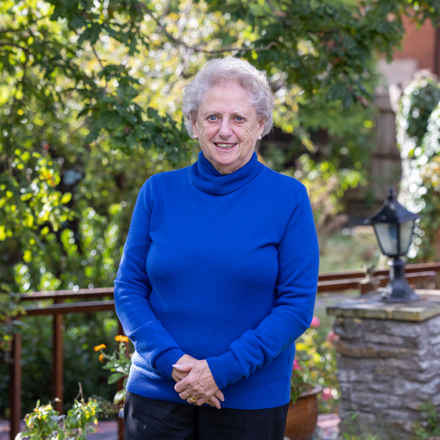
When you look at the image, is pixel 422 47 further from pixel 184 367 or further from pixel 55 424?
pixel 184 367

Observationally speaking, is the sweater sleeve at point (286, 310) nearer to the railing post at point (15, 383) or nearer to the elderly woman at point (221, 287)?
the elderly woman at point (221, 287)

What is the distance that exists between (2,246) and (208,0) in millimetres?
3901

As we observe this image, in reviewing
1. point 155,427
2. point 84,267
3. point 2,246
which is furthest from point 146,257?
point 2,246

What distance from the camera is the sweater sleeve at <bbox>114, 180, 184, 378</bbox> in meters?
1.54

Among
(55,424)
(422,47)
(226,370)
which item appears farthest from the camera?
(422,47)

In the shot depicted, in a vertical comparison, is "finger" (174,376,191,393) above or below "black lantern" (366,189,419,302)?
below

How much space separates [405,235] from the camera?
137 inches

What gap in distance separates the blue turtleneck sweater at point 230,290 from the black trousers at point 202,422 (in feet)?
0.09

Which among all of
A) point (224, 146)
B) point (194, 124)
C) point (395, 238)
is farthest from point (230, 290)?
point (395, 238)

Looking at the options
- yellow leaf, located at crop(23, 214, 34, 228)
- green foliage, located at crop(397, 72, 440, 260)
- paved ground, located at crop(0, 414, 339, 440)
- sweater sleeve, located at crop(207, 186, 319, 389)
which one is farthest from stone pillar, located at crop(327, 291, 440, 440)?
green foliage, located at crop(397, 72, 440, 260)

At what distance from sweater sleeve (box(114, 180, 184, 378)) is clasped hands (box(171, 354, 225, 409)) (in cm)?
3

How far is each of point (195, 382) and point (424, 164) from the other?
659cm

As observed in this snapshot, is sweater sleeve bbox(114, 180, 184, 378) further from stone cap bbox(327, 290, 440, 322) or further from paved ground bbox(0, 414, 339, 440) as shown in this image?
paved ground bbox(0, 414, 339, 440)

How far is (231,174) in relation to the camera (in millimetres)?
1666
